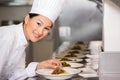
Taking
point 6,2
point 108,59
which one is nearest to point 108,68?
point 108,59

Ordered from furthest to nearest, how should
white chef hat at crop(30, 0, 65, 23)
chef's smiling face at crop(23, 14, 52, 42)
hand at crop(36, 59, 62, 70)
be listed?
1. hand at crop(36, 59, 62, 70)
2. white chef hat at crop(30, 0, 65, 23)
3. chef's smiling face at crop(23, 14, 52, 42)

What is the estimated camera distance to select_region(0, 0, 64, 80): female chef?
1.80 meters

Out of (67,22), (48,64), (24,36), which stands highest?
(67,22)

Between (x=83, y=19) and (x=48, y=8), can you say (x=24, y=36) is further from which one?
(x=83, y=19)

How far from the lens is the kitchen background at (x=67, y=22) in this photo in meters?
5.15

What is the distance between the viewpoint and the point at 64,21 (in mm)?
5227

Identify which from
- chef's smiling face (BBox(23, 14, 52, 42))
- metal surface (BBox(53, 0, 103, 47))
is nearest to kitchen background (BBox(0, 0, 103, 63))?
metal surface (BBox(53, 0, 103, 47))

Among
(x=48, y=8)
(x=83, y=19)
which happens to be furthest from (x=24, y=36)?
(x=83, y=19)

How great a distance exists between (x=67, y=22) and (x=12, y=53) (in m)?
3.38

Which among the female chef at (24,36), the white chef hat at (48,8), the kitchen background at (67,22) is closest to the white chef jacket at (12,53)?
the female chef at (24,36)

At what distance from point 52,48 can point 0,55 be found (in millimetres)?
3374

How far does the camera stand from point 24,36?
190cm

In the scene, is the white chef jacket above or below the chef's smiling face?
below

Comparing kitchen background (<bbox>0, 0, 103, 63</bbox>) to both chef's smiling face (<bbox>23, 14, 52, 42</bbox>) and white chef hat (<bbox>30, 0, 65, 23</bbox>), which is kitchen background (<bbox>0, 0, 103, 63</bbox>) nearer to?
white chef hat (<bbox>30, 0, 65, 23</bbox>)
